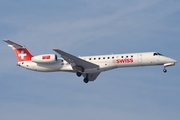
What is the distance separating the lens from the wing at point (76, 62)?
45644mm

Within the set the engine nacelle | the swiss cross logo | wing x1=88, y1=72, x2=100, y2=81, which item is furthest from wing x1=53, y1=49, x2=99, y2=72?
the swiss cross logo

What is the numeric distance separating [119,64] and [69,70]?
191 inches

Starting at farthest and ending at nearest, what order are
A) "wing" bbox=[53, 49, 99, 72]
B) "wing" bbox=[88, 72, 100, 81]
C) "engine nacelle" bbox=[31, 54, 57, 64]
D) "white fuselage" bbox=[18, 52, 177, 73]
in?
"wing" bbox=[88, 72, 100, 81] < "engine nacelle" bbox=[31, 54, 57, 64] < "wing" bbox=[53, 49, 99, 72] < "white fuselage" bbox=[18, 52, 177, 73]

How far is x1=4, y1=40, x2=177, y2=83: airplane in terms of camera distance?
149 feet

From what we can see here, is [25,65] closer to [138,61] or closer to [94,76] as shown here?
[94,76]

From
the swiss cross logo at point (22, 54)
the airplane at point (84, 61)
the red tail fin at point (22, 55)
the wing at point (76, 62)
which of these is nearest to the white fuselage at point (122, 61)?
the airplane at point (84, 61)

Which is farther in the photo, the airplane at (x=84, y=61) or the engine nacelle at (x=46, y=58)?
the engine nacelle at (x=46, y=58)

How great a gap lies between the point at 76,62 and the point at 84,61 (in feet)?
3.15

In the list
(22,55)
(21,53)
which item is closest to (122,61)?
(22,55)

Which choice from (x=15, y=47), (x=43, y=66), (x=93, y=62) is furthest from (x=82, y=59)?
(x=15, y=47)

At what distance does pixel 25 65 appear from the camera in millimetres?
48594

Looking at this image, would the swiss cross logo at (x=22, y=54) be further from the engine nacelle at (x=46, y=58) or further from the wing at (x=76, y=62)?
the wing at (x=76, y=62)

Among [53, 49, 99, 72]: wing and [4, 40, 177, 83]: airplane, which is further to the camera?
[53, 49, 99, 72]: wing

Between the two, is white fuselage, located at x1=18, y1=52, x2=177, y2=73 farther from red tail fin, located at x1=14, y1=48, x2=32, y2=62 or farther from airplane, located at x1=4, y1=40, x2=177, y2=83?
red tail fin, located at x1=14, y1=48, x2=32, y2=62
